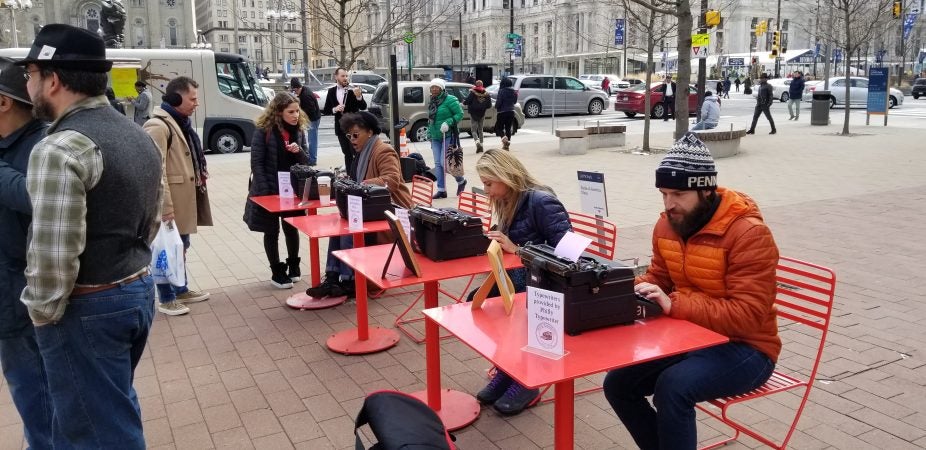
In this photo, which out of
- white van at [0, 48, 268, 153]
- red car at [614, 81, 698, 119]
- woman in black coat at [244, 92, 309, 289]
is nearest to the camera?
woman in black coat at [244, 92, 309, 289]

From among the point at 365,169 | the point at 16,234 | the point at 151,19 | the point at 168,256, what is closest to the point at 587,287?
the point at 16,234

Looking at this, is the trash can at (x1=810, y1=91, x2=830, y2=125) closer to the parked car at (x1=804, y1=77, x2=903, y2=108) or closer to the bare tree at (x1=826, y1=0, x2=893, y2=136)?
the bare tree at (x1=826, y1=0, x2=893, y2=136)

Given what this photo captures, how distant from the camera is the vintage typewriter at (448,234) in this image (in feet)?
13.2

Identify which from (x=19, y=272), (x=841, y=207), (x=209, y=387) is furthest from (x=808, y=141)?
(x=19, y=272)

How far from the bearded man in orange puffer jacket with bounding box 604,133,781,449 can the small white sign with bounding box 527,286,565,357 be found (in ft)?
1.81

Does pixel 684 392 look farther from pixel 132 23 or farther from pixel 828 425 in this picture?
pixel 132 23

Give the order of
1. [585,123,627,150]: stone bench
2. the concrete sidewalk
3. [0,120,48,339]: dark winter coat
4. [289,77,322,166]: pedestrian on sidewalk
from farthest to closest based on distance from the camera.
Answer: [585,123,627,150]: stone bench
[289,77,322,166]: pedestrian on sidewalk
the concrete sidewalk
[0,120,48,339]: dark winter coat

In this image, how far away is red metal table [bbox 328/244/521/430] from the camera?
12.3ft

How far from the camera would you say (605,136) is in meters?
17.6

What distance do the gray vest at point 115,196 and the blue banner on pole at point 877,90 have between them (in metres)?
22.6

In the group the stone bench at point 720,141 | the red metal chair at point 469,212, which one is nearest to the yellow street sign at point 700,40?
the stone bench at point 720,141

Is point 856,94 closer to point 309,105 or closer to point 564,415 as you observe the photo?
point 309,105

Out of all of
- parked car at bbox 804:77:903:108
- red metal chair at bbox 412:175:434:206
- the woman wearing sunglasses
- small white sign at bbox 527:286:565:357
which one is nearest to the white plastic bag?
the woman wearing sunglasses

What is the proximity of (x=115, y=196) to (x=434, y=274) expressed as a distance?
175cm
